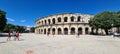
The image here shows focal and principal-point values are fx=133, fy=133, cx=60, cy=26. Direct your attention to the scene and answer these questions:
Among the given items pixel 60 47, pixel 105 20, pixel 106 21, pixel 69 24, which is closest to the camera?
pixel 60 47

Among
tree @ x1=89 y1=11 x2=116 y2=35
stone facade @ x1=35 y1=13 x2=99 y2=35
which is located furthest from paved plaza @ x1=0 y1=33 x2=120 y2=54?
stone facade @ x1=35 y1=13 x2=99 y2=35

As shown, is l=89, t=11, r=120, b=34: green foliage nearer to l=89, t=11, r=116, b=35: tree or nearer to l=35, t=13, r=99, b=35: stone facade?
l=89, t=11, r=116, b=35: tree

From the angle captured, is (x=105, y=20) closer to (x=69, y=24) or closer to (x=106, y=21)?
(x=106, y=21)

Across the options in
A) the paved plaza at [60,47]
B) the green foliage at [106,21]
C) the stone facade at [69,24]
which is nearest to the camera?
the paved plaza at [60,47]

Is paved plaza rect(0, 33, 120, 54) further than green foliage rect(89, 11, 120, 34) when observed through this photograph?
No

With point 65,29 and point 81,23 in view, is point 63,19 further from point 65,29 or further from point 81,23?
point 81,23

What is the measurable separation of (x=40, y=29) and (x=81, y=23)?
20.9 metres

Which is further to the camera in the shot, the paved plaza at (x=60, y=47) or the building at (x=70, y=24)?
the building at (x=70, y=24)

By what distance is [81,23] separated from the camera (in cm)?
4831

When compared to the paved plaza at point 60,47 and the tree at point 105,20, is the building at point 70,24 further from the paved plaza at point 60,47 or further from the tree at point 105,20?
the paved plaza at point 60,47

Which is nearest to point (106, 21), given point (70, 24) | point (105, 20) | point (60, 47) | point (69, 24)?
point (105, 20)

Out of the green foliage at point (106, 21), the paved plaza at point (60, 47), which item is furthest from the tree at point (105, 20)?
the paved plaza at point (60, 47)

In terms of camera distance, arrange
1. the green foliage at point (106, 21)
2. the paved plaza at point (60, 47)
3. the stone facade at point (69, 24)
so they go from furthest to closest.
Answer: the stone facade at point (69, 24) → the green foliage at point (106, 21) → the paved plaza at point (60, 47)

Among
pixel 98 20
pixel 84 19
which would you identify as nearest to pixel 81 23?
pixel 84 19
